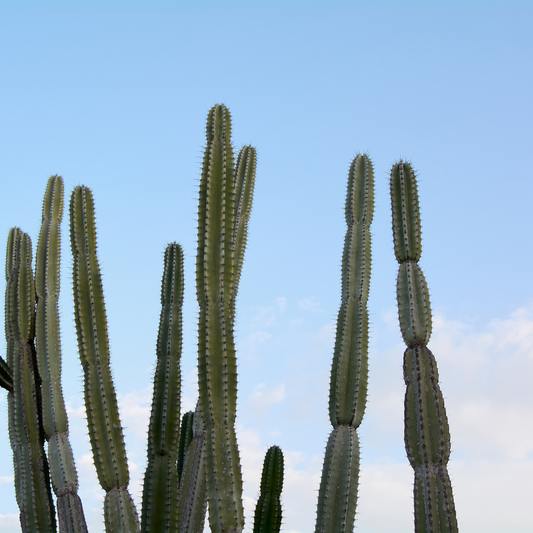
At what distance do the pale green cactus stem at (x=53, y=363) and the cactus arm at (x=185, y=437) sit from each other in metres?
1.11

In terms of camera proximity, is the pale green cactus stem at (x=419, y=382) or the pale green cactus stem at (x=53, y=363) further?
the pale green cactus stem at (x=53, y=363)

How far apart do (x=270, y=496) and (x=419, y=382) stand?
1.87m

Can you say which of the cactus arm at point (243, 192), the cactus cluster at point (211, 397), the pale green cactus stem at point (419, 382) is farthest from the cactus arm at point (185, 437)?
the pale green cactus stem at point (419, 382)

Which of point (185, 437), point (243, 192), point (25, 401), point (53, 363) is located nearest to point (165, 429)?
point (185, 437)

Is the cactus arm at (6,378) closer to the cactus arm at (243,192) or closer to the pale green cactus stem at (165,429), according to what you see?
the pale green cactus stem at (165,429)

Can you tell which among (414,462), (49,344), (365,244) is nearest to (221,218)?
(365,244)

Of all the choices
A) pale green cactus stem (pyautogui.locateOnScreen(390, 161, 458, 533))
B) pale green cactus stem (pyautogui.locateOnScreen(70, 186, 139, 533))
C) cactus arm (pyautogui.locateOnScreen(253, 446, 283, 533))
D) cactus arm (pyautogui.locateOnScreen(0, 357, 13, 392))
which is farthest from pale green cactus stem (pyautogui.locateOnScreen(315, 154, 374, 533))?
cactus arm (pyautogui.locateOnScreen(0, 357, 13, 392))

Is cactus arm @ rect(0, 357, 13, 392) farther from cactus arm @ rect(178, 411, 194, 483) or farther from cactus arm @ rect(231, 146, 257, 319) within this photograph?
cactus arm @ rect(231, 146, 257, 319)

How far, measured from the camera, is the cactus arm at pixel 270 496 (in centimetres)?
639

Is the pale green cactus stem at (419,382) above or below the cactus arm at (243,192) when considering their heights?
below

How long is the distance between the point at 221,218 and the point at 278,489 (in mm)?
2914

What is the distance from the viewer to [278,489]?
6.56 m

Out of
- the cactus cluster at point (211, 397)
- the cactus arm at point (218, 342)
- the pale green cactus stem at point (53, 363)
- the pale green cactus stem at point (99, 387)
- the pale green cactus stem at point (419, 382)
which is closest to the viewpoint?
the cactus arm at point (218, 342)

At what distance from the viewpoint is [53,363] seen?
7.48m
